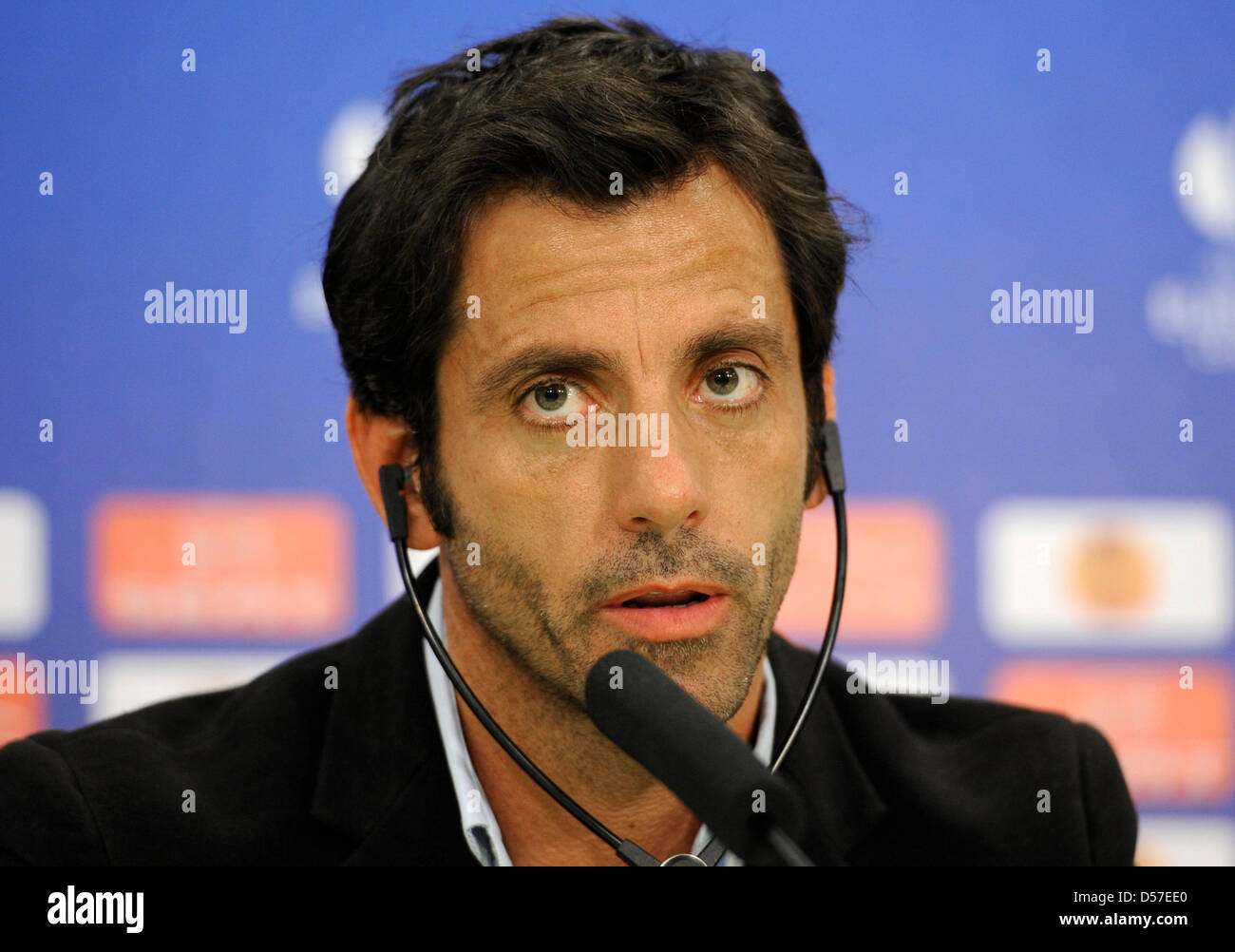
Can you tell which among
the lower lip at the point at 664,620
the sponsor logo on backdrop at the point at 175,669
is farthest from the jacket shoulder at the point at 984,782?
the sponsor logo on backdrop at the point at 175,669

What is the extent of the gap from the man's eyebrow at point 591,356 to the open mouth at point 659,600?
263 mm

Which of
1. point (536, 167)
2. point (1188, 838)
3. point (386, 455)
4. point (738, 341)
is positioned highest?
point (536, 167)

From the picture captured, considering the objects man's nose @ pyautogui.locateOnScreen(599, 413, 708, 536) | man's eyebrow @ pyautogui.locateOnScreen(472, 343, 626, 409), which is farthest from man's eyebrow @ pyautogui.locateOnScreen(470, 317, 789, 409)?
man's nose @ pyautogui.locateOnScreen(599, 413, 708, 536)

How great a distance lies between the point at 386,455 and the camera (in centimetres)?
184

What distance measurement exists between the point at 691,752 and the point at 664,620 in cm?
51

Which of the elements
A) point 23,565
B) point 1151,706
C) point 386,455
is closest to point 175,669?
point 23,565

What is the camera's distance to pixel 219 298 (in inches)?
92.3

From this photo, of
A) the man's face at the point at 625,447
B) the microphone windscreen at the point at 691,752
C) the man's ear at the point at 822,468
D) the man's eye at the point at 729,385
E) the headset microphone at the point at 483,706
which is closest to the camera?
the microphone windscreen at the point at 691,752

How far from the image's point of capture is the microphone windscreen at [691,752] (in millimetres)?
868

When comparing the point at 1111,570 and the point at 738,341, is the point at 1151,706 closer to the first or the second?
the point at 1111,570

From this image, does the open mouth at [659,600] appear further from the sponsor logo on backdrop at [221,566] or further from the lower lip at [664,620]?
the sponsor logo on backdrop at [221,566]

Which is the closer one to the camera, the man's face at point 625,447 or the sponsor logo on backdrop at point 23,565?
the man's face at point 625,447
